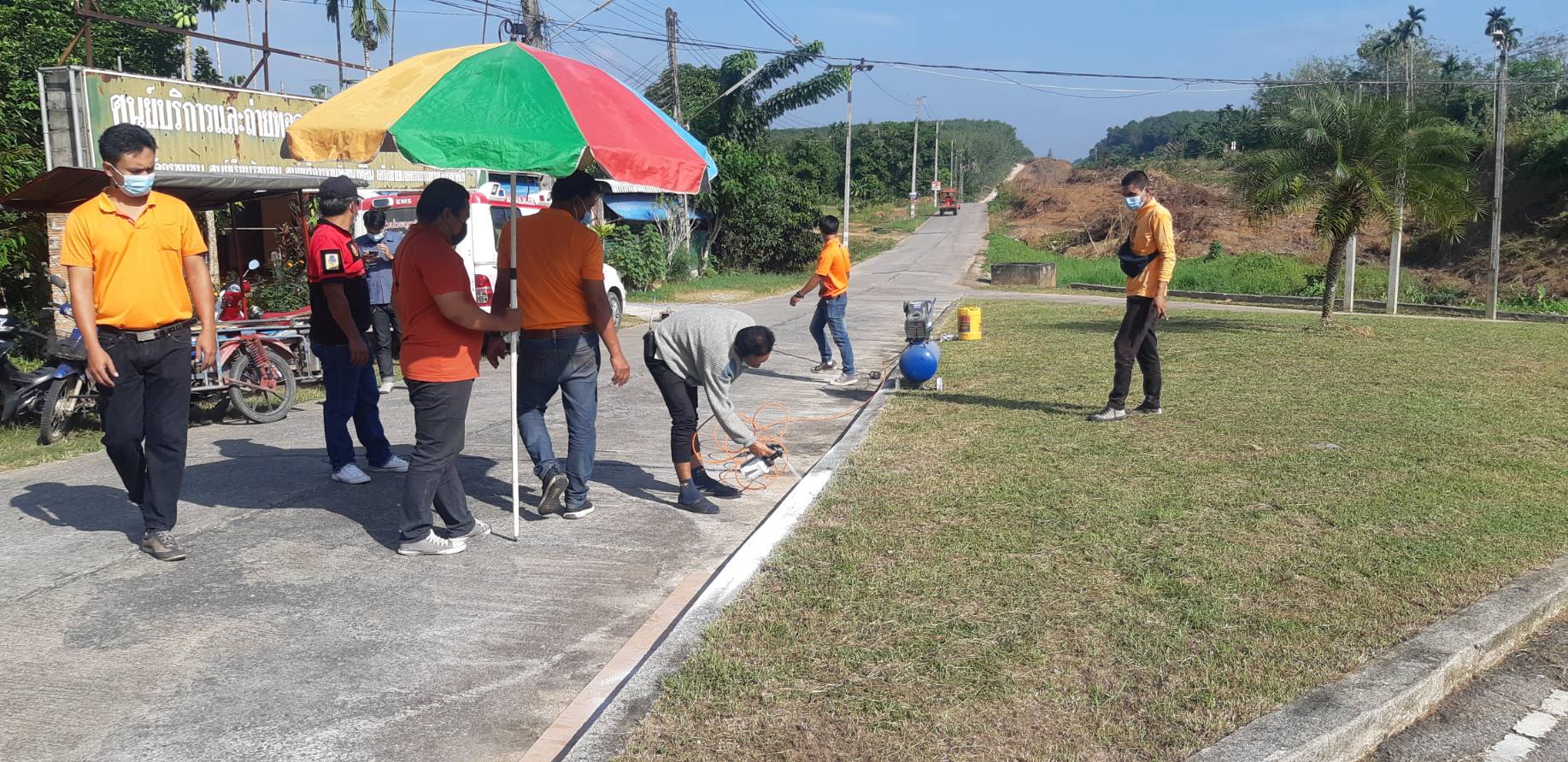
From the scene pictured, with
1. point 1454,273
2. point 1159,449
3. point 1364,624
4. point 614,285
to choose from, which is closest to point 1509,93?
point 1454,273

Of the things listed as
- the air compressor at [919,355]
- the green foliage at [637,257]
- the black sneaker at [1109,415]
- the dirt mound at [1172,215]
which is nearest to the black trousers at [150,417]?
the black sneaker at [1109,415]

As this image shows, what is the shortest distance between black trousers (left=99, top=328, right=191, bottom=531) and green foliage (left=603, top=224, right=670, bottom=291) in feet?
64.5

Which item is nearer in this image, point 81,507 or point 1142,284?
point 81,507

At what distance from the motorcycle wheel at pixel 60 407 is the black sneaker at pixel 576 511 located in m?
4.55

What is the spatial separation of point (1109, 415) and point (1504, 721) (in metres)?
4.86

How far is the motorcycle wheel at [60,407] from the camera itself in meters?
8.03

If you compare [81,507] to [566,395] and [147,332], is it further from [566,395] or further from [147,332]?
[566,395]

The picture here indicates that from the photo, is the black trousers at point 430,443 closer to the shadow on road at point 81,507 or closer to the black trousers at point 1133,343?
the shadow on road at point 81,507

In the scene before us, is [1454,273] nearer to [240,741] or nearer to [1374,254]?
[1374,254]

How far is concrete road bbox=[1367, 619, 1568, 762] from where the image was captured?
3.65 meters

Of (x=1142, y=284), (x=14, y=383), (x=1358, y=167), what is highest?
(x=1358, y=167)

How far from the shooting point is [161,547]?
17.3 ft

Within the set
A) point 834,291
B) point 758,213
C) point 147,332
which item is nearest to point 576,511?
point 147,332

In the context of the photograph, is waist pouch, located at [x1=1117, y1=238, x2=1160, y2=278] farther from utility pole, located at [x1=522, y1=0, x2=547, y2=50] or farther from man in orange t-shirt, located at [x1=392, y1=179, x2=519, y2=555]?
utility pole, located at [x1=522, y1=0, x2=547, y2=50]
